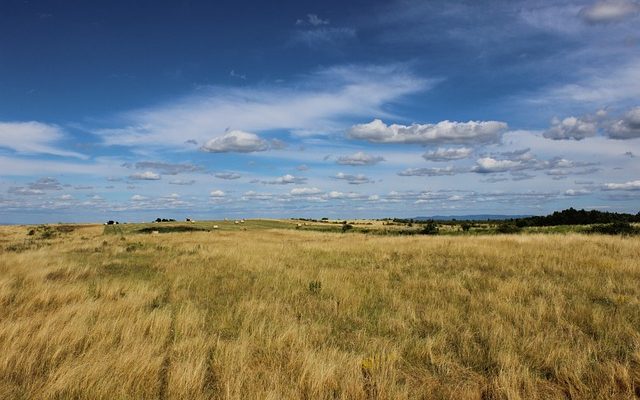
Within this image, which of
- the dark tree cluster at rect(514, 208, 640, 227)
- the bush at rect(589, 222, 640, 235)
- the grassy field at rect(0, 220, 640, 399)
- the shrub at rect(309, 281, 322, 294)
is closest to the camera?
the grassy field at rect(0, 220, 640, 399)

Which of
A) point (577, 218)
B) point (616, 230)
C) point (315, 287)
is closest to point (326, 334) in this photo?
point (315, 287)

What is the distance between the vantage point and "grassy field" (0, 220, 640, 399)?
5246 millimetres

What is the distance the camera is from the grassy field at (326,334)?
5.25 m


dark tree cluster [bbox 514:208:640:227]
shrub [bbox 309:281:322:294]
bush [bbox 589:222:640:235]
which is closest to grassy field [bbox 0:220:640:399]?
shrub [bbox 309:281:322:294]

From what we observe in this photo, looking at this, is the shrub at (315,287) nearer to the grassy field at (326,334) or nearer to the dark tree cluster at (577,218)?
the grassy field at (326,334)

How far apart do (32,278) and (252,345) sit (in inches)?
382

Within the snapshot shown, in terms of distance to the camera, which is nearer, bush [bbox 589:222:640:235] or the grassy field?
the grassy field

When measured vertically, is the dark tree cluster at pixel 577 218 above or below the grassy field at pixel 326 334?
above

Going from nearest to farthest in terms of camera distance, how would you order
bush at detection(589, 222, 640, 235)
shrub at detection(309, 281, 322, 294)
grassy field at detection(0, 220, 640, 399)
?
grassy field at detection(0, 220, 640, 399), shrub at detection(309, 281, 322, 294), bush at detection(589, 222, 640, 235)

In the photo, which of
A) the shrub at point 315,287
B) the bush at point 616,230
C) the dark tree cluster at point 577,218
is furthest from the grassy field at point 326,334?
the dark tree cluster at point 577,218

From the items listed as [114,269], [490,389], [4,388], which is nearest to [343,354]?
[490,389]

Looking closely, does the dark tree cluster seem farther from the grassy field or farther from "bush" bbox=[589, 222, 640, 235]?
the grassy field

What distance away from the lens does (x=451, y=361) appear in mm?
6285

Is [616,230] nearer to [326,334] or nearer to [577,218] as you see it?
[577,218]
